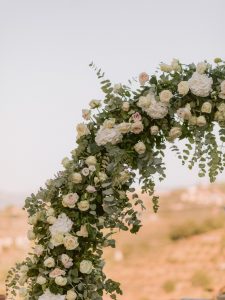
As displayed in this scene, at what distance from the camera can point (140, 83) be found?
268 centimetres

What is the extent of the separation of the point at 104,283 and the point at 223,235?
6.21 metres

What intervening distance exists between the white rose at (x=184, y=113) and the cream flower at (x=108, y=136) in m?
0.28

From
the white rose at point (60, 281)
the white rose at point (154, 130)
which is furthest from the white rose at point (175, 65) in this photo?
the white rose at point (60, 281)

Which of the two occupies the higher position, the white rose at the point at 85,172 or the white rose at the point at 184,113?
the white rose at the point at 184,113

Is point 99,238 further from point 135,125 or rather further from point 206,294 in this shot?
point 206,294

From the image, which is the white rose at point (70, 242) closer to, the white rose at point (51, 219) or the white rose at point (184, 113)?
the white rose at point (51, 219)

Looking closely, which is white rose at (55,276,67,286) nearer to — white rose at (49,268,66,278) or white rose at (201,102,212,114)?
white rose at (49,268,66,278)

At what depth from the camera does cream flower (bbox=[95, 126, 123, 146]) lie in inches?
102

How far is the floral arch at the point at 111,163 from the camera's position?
2576mm

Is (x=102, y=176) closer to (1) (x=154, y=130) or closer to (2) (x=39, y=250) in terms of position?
(1) (x=154, y=130)

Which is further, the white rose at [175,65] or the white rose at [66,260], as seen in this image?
the white rose at [175,65]

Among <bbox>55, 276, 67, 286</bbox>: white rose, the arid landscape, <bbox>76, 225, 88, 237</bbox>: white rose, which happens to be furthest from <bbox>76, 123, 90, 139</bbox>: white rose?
the arid landscape

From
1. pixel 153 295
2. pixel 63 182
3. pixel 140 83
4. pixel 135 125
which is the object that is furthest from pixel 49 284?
pixel 153 295

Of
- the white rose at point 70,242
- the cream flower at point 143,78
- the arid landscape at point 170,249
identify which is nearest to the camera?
the white rose at point 70,242
